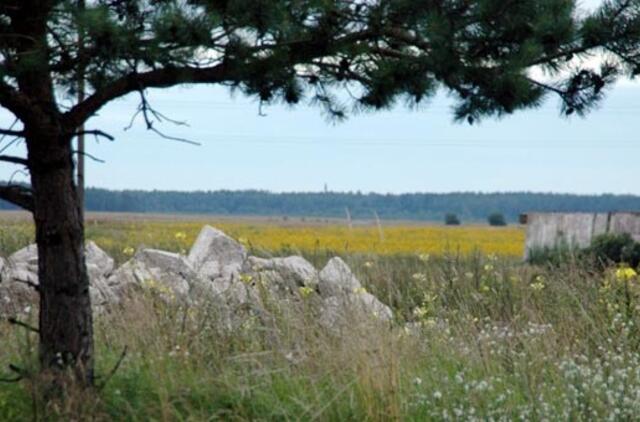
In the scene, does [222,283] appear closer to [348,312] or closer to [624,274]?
[624,274]

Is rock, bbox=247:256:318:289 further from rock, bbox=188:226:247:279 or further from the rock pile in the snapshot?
rock, bbox=188:226:247:279

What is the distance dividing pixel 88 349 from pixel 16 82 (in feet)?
5.01

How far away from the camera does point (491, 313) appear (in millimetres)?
11398

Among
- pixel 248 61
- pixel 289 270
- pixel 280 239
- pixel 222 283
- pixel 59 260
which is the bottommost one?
pixel 280 239

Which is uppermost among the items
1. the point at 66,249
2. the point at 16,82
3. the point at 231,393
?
the point at 16,82

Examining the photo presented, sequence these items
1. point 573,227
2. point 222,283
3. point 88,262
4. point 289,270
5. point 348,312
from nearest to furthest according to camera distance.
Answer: point 348,312
point 289,270
point 222,283
point 88,262
point 573,227

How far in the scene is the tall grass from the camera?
7.53m

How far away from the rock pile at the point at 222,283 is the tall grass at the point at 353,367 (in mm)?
181

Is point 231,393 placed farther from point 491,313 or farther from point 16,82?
point 491,313

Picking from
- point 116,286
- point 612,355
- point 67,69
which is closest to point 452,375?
point 612,355

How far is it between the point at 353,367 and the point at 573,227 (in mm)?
23893

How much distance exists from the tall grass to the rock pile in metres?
0.18

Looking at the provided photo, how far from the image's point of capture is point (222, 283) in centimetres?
1252

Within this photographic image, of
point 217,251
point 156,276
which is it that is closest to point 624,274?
point 156,276
